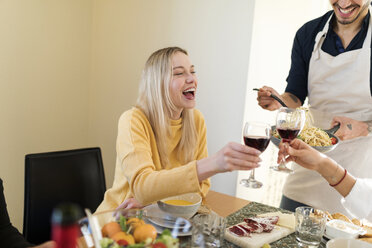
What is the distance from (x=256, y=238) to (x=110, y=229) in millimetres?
573

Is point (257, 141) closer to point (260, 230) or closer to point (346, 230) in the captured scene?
point (260, 230)

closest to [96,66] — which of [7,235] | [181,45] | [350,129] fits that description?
[181,45]

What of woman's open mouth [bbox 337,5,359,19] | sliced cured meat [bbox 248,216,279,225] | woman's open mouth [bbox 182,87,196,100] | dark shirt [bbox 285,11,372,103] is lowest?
sliced cured meat [bbox 248,216,279,225]

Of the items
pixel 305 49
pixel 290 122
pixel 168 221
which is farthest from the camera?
pixel 305 49

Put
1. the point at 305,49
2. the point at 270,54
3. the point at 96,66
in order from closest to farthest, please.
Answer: the point at 305,49, the point at 270,54, the point at 96,66

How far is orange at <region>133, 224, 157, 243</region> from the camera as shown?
27.8 inches

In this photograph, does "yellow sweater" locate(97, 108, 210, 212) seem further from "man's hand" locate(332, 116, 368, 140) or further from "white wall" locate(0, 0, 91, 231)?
"white wall" locate(0, 0, 91, 231)

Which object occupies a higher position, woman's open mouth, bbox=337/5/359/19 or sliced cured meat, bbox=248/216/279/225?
woman's open mouth, bbox=337/5/359/19

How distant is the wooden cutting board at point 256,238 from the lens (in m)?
1.08

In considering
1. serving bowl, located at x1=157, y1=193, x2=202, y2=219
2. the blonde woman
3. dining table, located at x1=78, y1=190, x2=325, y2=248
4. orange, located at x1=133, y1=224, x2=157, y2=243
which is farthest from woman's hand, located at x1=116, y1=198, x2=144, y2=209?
orange, located at x1=133, y1=224, x2=157, y2=243

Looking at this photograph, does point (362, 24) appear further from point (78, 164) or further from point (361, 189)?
point (78, 164)

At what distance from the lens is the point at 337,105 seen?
5.97 feet

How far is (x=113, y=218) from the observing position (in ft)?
2.42

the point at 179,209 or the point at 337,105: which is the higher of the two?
the point at 337,105
